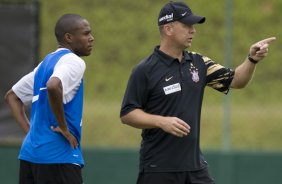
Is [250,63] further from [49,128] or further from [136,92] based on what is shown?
[49,128]

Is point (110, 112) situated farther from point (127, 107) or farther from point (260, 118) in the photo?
point (127, 107)

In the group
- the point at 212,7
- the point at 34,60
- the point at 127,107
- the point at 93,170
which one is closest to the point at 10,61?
the point at 34,60

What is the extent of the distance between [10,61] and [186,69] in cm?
452

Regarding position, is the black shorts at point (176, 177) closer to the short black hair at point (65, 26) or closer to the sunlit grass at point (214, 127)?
the short black hair at point (65, 26)

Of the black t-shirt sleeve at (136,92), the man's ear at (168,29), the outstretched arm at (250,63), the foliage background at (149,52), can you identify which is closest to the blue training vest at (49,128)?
the black t-shirt sleeve at (136,92)

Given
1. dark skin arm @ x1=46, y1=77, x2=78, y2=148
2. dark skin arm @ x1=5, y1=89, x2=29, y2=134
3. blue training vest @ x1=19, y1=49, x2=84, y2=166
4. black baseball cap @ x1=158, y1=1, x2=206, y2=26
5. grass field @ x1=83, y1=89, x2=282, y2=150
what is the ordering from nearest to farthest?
dark skin arm @ x1=46, y1=77, x2=78, y2=148, blue training vest @ x1=19, y1=49, x2=84, y2=166, black baseball cap @ x1=158, y1=1, x2=206, y2=26, dark skin arm @ x1=5, y1=89, x2=29, y2=134, grass field @ x1=83, y1=89, x2=282, y2=150

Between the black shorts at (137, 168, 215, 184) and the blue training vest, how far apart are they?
1.83ft

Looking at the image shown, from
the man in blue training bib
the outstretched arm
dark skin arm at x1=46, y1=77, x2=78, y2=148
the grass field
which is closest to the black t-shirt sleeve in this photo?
the man in blue training bib

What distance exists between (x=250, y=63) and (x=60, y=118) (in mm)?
1553

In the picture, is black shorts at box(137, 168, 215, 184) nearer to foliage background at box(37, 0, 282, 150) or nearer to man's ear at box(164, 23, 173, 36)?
man's ear at box(164, 23, 173, 36)

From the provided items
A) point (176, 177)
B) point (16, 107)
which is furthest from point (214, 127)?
point (176, 177)

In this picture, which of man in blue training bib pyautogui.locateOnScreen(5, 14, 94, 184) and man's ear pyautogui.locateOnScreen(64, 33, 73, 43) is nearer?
man in blue training bib pyautogui.locateOnScreen(5, 14, 94, 184)

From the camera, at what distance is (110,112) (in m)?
12.4

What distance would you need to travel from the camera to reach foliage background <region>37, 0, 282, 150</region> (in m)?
12.1
